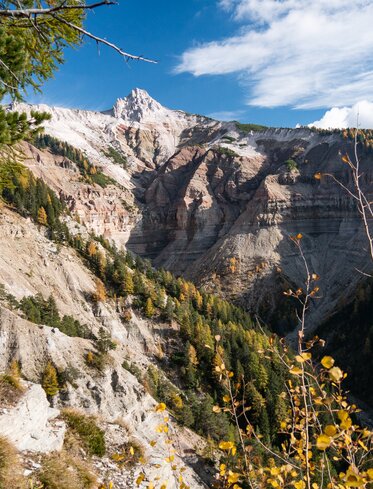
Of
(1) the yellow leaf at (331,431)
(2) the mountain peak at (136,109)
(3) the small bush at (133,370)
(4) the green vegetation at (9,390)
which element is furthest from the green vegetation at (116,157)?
(1) the yellow leaf at (331,431)

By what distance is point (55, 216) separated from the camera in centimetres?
5791

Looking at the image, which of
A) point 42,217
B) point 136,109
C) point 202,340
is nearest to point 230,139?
point 136,109

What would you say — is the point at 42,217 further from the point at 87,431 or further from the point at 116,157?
the point at 116,157

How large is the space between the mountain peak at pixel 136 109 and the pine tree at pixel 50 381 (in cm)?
18292

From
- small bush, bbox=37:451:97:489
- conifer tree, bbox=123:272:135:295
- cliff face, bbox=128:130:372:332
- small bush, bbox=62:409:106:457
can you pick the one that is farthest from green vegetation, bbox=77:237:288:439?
cliff face, bbox=128:130:372:332

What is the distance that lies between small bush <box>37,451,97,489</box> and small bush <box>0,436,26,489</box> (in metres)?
0.66

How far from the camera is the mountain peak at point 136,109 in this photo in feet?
627

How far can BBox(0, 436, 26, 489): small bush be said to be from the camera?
8.11 meters

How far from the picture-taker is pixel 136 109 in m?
194

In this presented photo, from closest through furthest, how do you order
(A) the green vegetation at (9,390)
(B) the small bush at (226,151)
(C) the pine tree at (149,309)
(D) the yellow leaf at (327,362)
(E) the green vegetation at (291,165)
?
(D) the yellow leaf at (327,362) → (A) the green vegetation at (9,390) → (C) the pine tree at (149,309) → (E) the green vegetation at (291,165) → (B) the small bush at (226,151)

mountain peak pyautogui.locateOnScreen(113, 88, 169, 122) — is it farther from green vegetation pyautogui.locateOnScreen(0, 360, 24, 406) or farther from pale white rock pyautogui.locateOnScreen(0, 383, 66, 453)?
pale white rock pyautogui.locateOnScreen(0, 383, 66, 453)

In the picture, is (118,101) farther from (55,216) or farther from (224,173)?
(55,216)

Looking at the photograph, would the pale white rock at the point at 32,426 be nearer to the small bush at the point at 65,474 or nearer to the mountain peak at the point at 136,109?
the small bush at the point at 65,474

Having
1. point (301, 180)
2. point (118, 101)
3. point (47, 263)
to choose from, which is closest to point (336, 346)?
point (47, 263)
